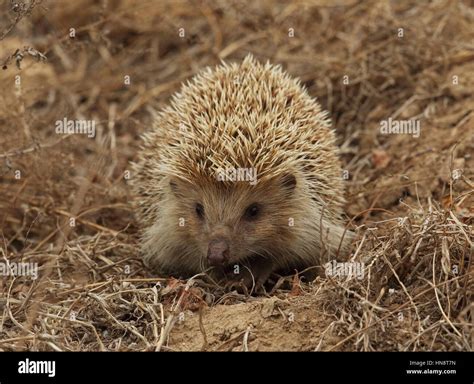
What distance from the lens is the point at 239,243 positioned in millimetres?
5727

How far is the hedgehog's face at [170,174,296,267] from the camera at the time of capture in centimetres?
566

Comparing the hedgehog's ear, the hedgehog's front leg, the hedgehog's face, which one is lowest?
the hedgehog's front leg

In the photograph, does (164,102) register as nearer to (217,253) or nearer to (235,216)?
(235,216)

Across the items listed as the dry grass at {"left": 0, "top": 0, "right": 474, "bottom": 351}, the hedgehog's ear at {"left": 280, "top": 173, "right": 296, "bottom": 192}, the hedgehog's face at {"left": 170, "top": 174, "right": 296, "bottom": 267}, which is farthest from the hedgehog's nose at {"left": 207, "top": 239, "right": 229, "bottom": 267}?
the hedgehog's ear at {"left": 280, "top": 173, "right": 296, "bottom": 192}

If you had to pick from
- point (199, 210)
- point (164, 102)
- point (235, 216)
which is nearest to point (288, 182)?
point (235, 216)

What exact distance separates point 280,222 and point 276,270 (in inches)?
18.8

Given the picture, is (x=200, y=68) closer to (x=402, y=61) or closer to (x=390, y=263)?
(x=402, y=61)

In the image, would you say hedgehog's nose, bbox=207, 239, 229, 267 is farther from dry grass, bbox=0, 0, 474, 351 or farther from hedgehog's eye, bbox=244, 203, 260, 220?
hedgehog's eye, bbox=244, 203, 260, 220

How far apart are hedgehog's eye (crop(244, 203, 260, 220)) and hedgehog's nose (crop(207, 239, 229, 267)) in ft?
1.38

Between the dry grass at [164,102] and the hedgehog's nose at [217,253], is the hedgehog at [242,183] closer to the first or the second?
the hedgehog's nose at [217,253]

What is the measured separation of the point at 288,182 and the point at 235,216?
1.71 feet

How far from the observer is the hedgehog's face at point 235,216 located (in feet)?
18.6

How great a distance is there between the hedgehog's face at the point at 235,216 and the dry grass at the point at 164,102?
356 mm

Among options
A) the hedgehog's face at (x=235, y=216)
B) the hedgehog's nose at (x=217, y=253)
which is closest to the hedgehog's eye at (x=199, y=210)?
the hedgehog's face at (x=235, y=216)
